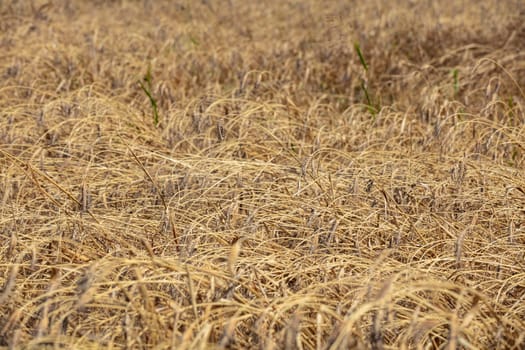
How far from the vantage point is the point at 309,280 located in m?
2.71

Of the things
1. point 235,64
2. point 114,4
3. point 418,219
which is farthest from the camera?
point 114,4

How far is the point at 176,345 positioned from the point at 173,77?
158 inches

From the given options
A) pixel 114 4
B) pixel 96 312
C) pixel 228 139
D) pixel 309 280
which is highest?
pixel 96 312

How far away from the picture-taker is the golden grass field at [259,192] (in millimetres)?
2246

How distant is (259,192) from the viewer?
3562 mm

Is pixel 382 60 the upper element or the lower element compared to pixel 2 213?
lower

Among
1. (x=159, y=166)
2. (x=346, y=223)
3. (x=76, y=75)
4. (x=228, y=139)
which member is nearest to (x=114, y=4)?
(x=76, y=75)

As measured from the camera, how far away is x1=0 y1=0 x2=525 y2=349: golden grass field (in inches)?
88.4

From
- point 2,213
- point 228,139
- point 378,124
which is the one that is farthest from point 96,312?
point 378,124

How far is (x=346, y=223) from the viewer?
10.4 ft

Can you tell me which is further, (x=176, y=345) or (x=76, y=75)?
(x=76, y=75)

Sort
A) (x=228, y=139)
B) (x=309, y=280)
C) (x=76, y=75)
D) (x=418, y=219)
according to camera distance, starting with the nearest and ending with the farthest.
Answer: (x=309, y=280) → (x=418, y=219) → (x=228, y=139) → (x=76, y=75)

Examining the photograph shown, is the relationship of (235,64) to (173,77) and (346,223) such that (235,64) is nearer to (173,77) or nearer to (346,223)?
(173,77)

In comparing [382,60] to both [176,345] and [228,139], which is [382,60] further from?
[176,345]
